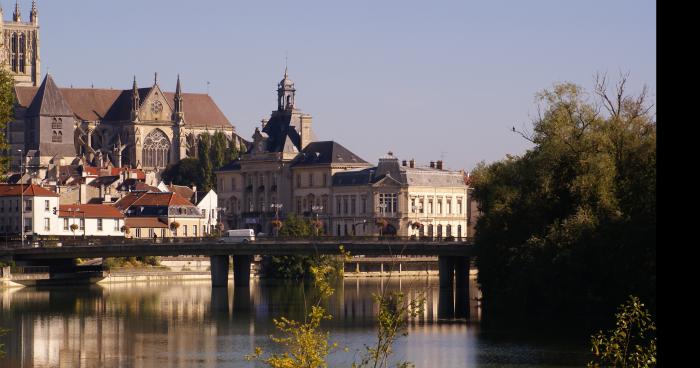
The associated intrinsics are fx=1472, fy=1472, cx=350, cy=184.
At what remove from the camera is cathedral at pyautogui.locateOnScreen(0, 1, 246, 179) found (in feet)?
584

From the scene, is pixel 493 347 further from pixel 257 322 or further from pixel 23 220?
pixel 23 220

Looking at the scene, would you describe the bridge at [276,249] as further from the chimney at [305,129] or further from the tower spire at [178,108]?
the tower spire at [178,108]

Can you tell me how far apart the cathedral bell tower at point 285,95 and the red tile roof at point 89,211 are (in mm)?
25894

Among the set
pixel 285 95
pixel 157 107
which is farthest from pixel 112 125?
pixel 285 95

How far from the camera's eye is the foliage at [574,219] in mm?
51188

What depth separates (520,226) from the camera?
5978 cm

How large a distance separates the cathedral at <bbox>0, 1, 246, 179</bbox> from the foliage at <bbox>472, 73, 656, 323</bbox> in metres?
118

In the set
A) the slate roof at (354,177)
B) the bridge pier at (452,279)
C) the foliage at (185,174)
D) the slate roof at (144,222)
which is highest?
the foliage at (185,174)

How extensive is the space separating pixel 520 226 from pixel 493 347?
14517 millimetres

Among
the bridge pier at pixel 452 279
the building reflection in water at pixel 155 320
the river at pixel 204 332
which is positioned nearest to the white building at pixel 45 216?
the building reflection in water at pixel 155 320

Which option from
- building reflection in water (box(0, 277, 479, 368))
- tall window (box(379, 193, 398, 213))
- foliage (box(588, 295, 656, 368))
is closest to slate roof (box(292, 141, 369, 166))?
tall window (box(379, 193, 398, 213))

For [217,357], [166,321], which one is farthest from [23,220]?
[217,357]

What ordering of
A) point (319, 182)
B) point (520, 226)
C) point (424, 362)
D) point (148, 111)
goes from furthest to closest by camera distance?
point (148, 111) < point (319, 182) < point (520, 226) < point (424, 362)

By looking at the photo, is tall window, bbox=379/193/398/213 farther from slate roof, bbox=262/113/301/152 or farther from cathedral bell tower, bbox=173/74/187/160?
cathedral bell tower, bbox=173/74/187/160
